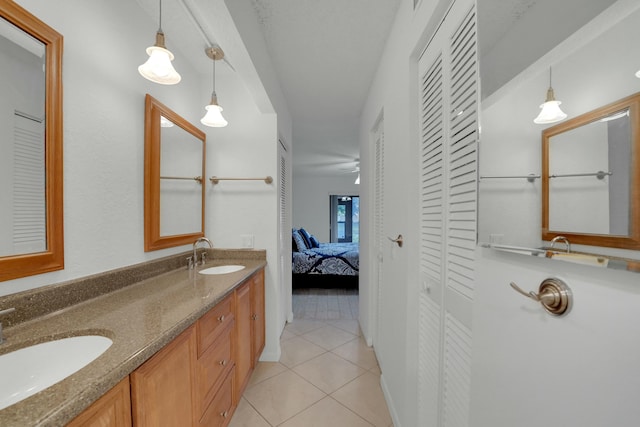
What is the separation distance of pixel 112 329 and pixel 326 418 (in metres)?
1.42

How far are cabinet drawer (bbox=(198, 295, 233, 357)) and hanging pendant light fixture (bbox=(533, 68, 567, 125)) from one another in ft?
4.39

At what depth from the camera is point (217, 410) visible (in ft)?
4.15

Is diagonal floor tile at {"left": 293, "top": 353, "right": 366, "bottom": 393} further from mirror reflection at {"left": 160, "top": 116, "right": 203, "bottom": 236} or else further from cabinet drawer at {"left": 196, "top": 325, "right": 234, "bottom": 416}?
mirror reflection at {"left": 160, "top": 116, "right": 203, "bottom": 236}

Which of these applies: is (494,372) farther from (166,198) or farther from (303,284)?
(303,284)

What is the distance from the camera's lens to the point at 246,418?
1.57m

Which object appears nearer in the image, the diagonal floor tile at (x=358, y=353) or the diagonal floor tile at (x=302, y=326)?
the diagonal floor tile at (x=358, y=353)

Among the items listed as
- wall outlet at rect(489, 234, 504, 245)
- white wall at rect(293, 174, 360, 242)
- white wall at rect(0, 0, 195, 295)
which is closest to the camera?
wall outlet at rect(489, 234, 504, 245)

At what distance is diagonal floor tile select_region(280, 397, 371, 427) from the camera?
1528 millimetres

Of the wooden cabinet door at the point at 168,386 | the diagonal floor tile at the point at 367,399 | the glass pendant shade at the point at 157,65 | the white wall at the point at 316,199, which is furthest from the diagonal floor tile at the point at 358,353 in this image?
the white wall at the point at 316,199

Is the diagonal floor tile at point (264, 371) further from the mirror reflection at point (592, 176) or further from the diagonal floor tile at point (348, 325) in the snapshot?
the mirror reflection at point (592, 176)

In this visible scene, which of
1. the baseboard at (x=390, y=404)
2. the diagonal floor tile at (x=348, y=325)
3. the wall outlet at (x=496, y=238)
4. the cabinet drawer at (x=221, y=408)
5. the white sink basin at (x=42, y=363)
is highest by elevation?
the wall outlet at (x=496, y=238)

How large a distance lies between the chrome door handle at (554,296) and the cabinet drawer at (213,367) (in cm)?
123

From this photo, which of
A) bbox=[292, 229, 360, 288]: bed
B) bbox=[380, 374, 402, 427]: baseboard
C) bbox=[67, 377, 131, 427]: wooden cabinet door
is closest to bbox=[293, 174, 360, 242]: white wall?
bbox=[292, 229, 360, 288]: bed

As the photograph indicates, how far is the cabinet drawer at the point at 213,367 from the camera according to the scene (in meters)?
1.08
